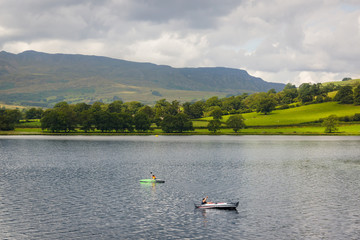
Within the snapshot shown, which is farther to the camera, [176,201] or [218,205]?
[176,201]

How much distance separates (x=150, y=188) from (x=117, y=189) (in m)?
6.15

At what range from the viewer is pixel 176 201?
190ft

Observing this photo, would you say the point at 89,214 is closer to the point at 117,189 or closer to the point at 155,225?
the point at 155,225

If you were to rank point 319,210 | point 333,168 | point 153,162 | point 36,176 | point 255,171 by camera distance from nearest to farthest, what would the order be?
point 319,210
point 36,176
point 255,171
point 333,168
point 153,162

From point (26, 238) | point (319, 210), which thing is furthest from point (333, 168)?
point (26, 238)

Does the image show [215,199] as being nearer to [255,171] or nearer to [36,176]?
[255,171]

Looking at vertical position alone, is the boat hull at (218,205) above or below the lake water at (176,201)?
above

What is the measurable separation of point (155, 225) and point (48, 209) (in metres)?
16.9

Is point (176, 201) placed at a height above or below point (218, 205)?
below

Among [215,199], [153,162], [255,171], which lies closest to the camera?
[215,199]

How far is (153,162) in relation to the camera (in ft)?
369

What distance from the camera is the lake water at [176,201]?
42344 millimetres

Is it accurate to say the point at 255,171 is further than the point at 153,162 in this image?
No

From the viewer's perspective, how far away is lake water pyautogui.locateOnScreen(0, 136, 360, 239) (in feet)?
139
